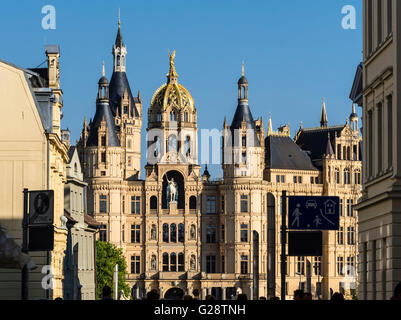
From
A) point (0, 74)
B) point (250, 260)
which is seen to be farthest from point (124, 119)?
point (0, 74)

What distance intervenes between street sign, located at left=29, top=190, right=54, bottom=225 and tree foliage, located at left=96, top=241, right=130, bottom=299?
301 ft

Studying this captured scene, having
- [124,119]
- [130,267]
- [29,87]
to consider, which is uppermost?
[124,119]

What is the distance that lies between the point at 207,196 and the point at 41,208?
12178cm

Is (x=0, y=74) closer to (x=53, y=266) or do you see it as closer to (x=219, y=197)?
(x=53, y=266)

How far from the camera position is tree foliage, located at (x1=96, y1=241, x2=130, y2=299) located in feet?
430

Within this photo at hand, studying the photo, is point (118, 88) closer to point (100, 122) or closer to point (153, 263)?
point (100, 122)

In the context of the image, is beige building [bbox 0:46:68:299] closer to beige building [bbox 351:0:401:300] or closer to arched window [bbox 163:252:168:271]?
beige building [bbox 351:0:401:300]

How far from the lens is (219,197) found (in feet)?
514

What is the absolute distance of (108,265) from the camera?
132875mm

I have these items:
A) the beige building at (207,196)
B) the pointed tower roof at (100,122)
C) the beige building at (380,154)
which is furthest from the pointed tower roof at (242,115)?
the beige building at (380,154)

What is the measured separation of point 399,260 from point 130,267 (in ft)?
404

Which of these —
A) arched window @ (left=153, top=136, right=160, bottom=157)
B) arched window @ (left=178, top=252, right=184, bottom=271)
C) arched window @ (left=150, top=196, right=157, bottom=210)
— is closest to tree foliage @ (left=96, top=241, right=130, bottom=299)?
arched window @ (left=178, top=252, right=184, bottom=271)

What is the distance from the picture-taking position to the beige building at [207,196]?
15262cm

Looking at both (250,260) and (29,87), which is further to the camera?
(250,260)
